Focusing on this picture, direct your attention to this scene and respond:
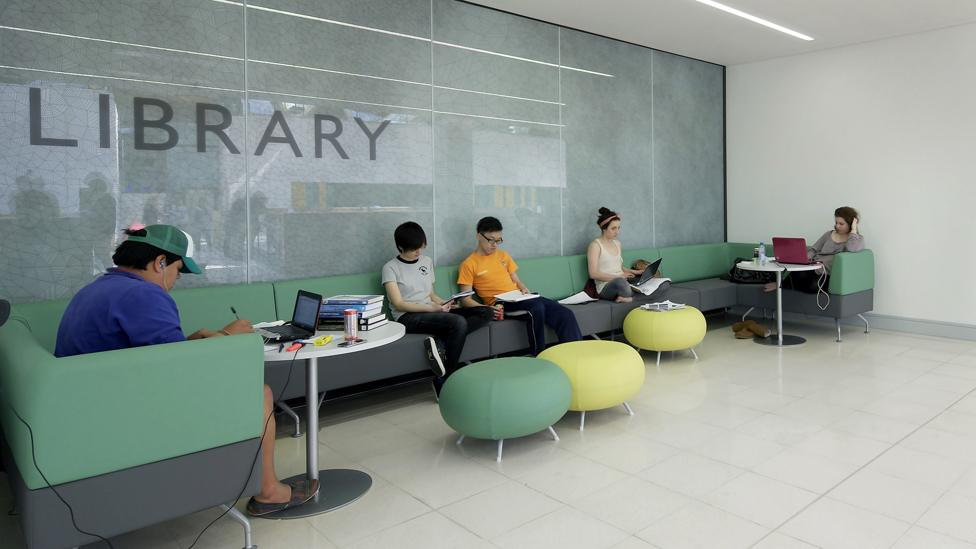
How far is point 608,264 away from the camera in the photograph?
6.34 meters

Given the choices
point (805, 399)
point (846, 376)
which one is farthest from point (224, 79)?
point (846, 376)

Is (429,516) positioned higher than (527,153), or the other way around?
(527,153)

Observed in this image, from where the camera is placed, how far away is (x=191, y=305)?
13.4ft

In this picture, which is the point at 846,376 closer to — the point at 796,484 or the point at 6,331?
the point at 796,484

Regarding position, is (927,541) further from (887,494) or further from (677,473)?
(677,473)

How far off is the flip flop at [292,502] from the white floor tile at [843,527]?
2.10 meters

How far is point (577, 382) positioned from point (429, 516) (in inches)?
54.2

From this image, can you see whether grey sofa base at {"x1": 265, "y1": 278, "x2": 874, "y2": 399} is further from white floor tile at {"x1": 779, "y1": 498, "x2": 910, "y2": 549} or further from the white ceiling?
the white ceiling

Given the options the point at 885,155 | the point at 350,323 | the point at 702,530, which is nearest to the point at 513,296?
the point at 350,323

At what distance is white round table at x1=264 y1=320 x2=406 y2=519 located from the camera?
2941 mm

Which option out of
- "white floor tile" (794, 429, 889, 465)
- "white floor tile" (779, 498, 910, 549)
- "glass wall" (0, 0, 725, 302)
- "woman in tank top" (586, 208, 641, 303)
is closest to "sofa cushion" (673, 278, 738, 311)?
"glass wall" (0, 0, 725, 302)

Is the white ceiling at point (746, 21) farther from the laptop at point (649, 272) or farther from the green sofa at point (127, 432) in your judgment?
the green sofa at point (127, 432)

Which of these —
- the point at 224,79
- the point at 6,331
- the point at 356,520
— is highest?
the point at 224,79

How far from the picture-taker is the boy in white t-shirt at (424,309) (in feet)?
15.1
